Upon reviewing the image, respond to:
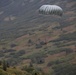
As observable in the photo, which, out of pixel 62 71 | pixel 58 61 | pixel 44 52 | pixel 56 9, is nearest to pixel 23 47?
pixel 44 52

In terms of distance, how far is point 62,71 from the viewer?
107000 mm

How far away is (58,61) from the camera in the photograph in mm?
126188

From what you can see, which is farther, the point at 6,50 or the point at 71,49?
the point at 6,50

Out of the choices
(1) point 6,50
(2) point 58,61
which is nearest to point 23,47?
(1) point 6,50

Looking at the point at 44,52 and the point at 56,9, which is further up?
the point at 56,9

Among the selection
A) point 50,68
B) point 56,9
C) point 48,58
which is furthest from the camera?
point 48,58

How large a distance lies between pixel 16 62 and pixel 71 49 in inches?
1109

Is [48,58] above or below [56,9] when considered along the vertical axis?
below

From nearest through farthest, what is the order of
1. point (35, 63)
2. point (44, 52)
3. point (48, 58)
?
point (35, 63)
point (48, 58)
point (44, 52)

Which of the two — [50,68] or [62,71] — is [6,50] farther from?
[62,71]

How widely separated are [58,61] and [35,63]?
10515 millimetres

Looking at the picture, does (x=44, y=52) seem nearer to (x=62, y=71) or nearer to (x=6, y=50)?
(x=6, y=50)

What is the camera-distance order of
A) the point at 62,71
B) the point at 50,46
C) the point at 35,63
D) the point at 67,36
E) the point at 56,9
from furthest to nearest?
the point at 67,36
the point at 50,46
the point at 35,63
the point at 62,71
the point at 56,9

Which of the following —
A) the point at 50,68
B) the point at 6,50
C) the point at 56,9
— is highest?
the point at 56,9
